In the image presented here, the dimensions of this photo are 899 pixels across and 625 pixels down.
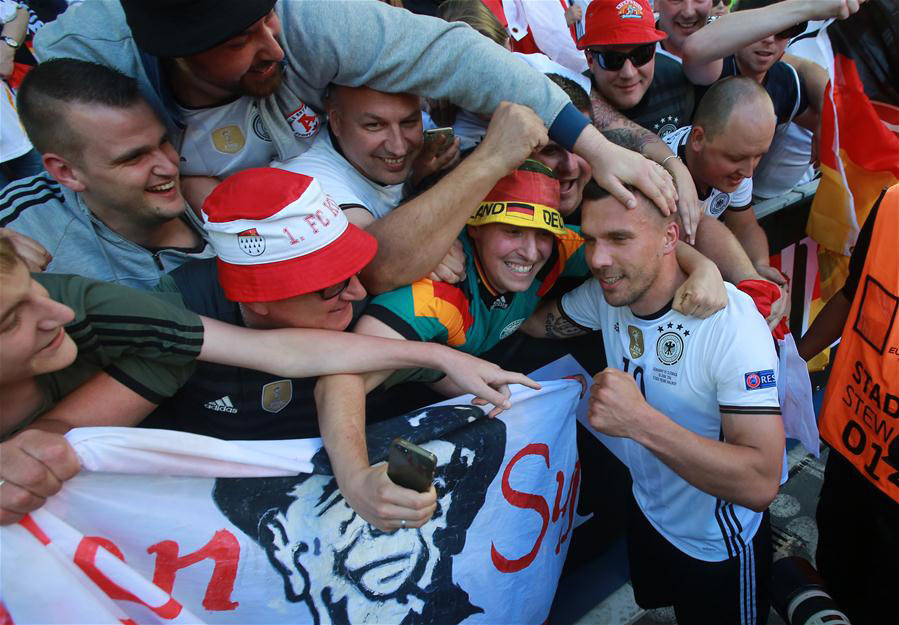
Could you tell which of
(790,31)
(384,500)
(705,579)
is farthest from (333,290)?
(790,31)

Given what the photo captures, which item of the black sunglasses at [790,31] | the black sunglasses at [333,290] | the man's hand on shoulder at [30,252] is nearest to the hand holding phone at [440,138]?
the black sunglasses at [333,290]

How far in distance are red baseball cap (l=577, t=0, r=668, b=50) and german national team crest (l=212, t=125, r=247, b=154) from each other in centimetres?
204

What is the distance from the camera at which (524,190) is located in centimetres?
254

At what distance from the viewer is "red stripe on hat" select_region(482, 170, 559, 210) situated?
8.30 feet

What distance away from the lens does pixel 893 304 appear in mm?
2344

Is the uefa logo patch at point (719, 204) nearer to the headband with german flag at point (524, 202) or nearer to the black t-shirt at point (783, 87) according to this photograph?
the black t-shirt at point (783, 87)

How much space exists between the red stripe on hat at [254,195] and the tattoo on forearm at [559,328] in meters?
1.32

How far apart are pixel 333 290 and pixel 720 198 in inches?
94.2

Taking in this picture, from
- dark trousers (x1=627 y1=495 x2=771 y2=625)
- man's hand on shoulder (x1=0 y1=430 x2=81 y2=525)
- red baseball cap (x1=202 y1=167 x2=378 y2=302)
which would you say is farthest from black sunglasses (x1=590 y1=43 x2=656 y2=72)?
man's hand on shoulder (x1=0 y1=430 x2=81 y2=525)

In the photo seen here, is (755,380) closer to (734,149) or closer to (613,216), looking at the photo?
(613,216)

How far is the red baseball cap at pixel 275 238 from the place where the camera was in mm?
1941

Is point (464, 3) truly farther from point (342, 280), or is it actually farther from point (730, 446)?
point (730, 446)

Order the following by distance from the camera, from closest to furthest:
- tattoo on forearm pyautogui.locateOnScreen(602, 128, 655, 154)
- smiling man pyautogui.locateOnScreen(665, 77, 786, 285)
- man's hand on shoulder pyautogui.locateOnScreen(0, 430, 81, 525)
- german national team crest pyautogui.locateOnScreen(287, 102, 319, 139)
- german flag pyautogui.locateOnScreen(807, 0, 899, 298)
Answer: man's hand on shoulder pyautogui.locateOnScreen(0, 430, 81, 525), german national team crest pyautogui.locateOnScreen(287, 102, 319, 139), tattoo on forearm pyautogui.locateOnScreen(602, 128, 655, 154), smiling man pyautogui.locateOnScreen(665, 77, 786, 285), german flag pyautogui.locateOnScreen(807, 0, 899, 298)

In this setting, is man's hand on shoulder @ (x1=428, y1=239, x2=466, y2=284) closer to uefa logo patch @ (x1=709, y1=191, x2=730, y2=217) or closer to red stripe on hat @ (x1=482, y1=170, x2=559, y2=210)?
red stripe on hat @ (x1=482, y1=170, x2=559, y2=210)
